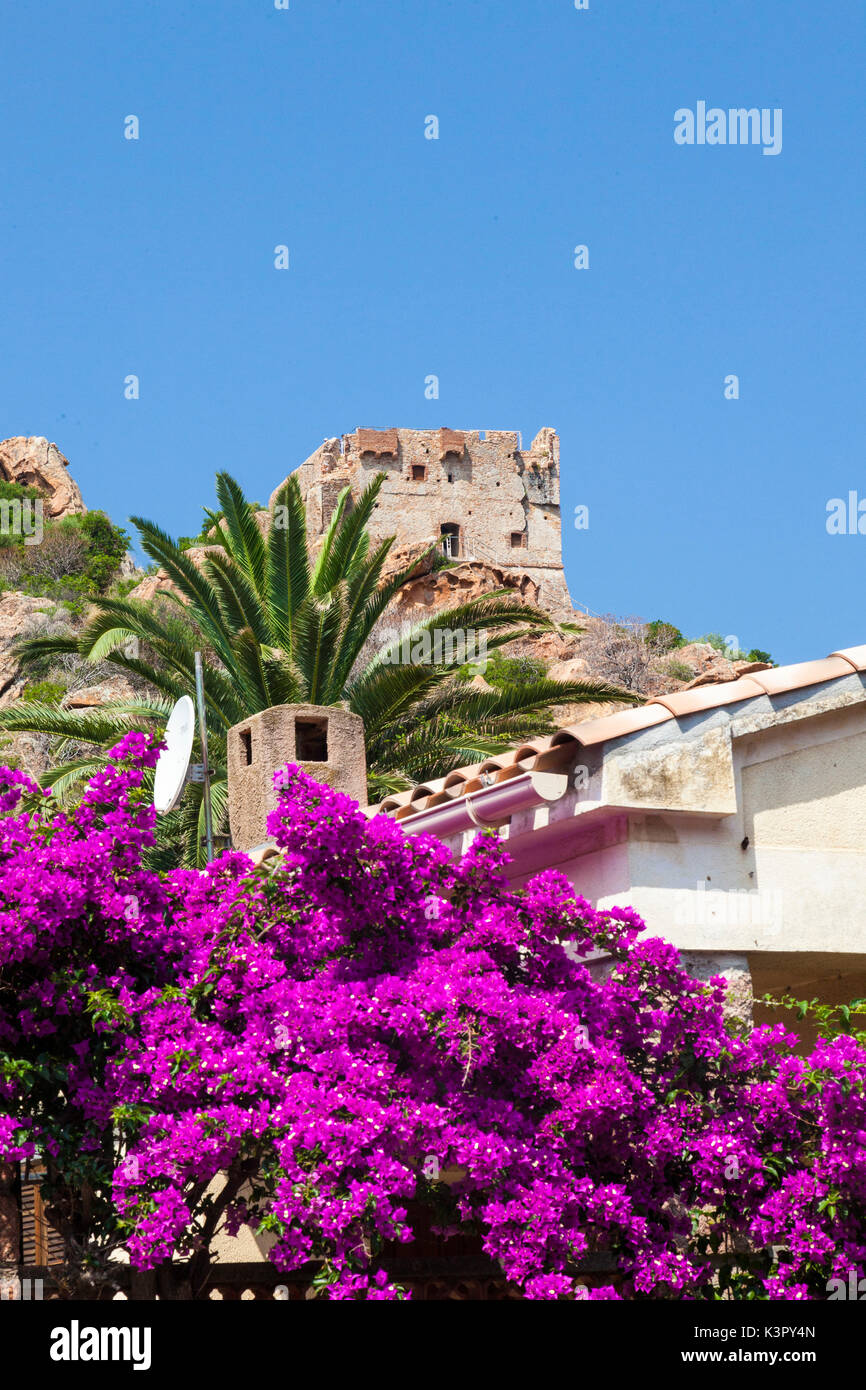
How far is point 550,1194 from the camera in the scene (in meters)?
5.67

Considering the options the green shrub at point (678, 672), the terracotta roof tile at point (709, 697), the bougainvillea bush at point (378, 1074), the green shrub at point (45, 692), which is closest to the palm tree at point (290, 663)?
the terracotta roof tile at point (709, 697)

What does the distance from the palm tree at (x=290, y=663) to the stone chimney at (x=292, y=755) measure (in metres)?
3.76

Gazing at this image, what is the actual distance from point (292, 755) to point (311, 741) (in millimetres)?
323

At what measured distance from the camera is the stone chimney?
1130 cm

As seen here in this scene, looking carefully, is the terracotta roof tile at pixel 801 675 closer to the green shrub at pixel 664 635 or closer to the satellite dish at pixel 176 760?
the satellite dish at pixel 176 760

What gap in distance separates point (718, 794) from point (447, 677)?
31.6 feet

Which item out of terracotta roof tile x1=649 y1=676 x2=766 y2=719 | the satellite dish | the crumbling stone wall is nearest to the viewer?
terracotta roof tile x1=649 y1=676 x2=766 y2=719

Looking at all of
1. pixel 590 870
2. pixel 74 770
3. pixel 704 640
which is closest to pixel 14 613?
pixel 704 640

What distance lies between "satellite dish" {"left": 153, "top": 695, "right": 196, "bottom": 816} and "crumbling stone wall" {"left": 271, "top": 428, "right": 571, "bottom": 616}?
50.9 meters

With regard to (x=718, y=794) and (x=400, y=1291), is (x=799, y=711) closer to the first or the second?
(x=718, y=794)

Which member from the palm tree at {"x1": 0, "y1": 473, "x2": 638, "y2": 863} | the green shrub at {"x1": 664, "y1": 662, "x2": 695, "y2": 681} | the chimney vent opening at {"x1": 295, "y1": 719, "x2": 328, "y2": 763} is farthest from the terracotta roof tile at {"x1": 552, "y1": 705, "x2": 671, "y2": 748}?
the green shrub at {"x1": 664, "y1": 662, "x2": 695, "y2": 681}

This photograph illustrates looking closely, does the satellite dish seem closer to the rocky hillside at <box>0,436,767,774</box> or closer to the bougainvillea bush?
the bougainvillea bush

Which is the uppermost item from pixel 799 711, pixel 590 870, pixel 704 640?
pixel 704 640
